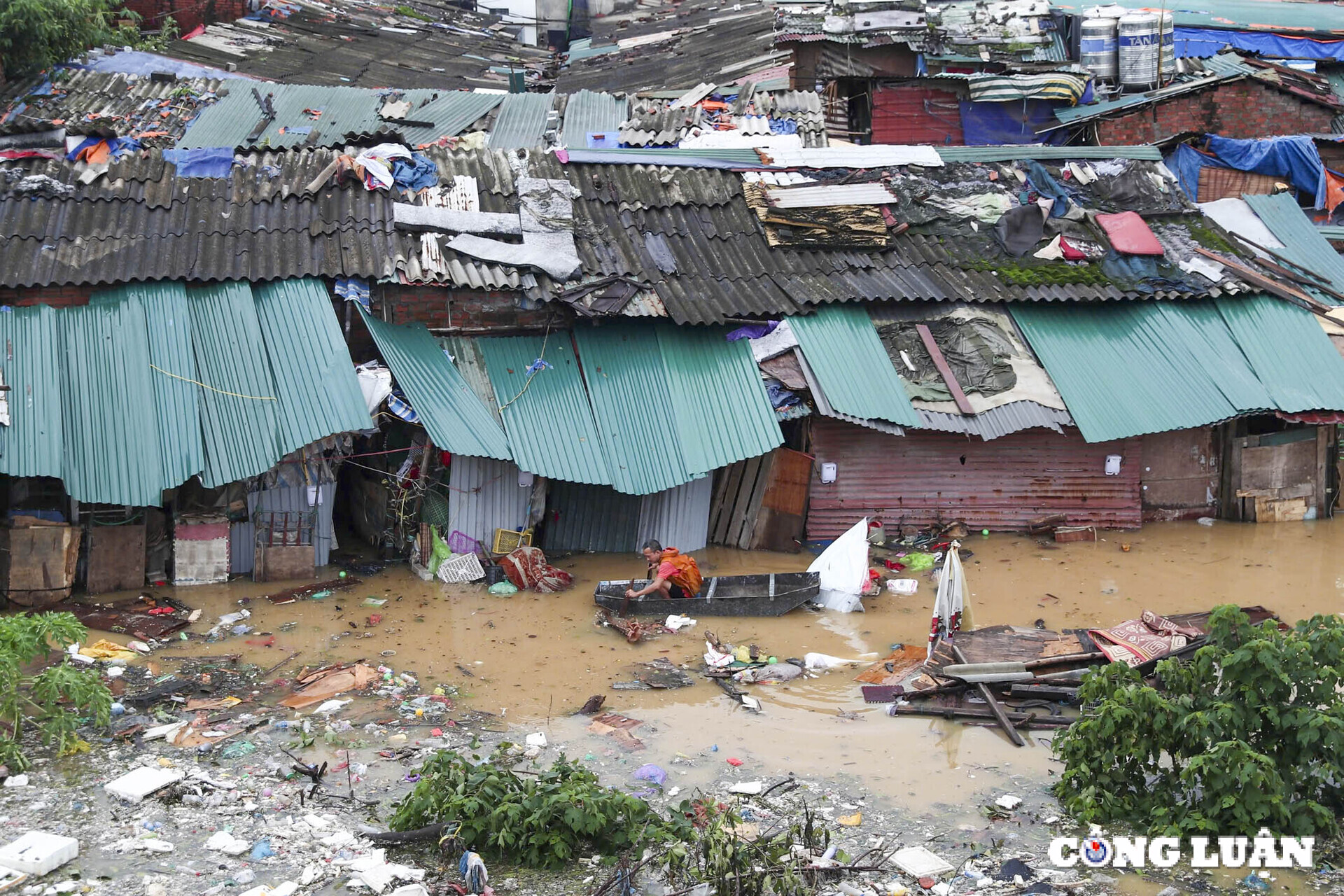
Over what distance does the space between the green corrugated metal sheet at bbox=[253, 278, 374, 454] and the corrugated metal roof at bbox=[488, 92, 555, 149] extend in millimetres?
3593

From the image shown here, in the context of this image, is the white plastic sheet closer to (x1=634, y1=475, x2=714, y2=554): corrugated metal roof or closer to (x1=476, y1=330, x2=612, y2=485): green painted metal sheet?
(x1=634, y1=475, x2=714, y2=554): corrugated metal roof

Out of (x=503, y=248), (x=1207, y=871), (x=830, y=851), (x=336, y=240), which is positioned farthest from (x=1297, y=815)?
(x=336, y=240)

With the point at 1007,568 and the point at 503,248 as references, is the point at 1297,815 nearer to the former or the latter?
the point at 1007,568

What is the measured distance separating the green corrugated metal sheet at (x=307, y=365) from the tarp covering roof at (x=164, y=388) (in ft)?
0.04

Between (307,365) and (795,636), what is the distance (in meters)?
5.19

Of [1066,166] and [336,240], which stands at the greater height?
[1066,166]

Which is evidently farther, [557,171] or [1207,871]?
[557,171]

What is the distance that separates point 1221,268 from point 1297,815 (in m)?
8.70

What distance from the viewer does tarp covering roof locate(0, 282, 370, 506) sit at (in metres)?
10.4

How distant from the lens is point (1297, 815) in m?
6.36

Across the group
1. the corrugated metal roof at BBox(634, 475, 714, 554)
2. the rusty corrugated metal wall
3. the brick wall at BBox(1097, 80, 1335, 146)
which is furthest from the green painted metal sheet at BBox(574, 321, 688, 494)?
the brick wall at BBox(1097, 80, 1335, 146)

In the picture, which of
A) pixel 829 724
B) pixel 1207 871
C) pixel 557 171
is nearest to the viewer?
pixel 1207 871

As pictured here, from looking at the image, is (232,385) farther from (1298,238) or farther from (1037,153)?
(1298,238)

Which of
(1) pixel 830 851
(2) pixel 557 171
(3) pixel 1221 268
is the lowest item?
(1) pixel 830 851
